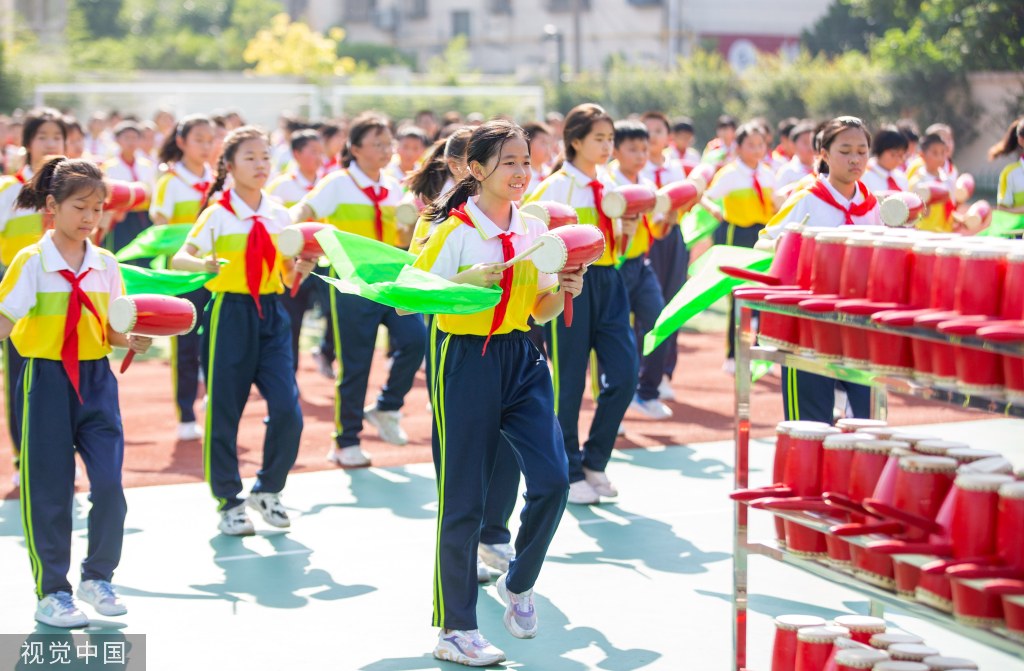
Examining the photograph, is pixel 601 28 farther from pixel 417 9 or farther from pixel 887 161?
pixel 887 161

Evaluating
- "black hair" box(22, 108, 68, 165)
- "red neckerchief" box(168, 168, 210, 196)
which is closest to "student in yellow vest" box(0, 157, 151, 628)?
"black hair" box(22, 108, 68, 165)

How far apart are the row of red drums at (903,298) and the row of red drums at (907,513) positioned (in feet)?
0.75

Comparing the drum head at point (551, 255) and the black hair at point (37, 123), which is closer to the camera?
the drum head at point (551, 255)

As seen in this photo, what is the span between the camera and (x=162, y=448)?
8484mm

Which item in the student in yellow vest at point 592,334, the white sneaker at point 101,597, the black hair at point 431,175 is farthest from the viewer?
the student in yellow vest at point 592,334

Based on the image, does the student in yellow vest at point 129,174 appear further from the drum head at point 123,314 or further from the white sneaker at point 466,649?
the white sneaker at point 466,649

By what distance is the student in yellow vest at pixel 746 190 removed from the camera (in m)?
10.5

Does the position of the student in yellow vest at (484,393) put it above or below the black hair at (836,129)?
below

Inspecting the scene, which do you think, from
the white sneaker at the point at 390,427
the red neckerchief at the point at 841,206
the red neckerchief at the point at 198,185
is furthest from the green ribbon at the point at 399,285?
the red neckerchief at the point at 198,185

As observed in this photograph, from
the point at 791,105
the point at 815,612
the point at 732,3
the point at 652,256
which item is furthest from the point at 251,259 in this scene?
the point at 732,3

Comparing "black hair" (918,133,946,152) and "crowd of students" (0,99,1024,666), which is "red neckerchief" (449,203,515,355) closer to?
"crowd of students" (0,99,1024,666)

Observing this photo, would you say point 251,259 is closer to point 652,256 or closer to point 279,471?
point 279,471

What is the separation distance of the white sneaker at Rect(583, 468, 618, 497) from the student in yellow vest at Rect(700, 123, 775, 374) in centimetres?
372

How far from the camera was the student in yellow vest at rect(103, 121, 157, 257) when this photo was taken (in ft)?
41.1
